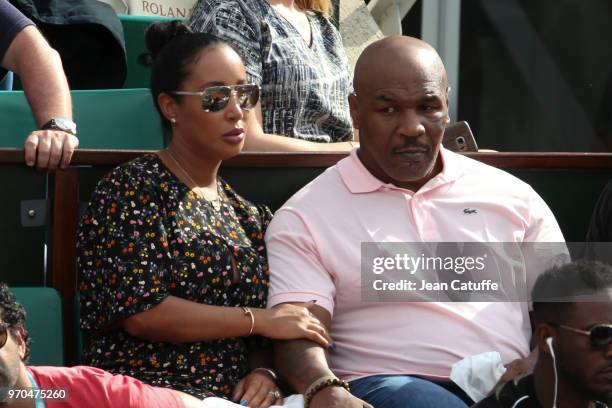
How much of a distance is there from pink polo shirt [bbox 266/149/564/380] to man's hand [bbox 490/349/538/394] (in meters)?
0.10

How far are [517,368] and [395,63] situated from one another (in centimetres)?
92

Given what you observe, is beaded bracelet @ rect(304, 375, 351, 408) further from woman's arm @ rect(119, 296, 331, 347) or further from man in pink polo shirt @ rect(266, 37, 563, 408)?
woman's arm @ rect(119, 296, 331, 347)

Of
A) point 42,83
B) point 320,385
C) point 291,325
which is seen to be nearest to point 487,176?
point 291,325

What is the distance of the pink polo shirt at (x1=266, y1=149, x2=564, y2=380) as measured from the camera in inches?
131

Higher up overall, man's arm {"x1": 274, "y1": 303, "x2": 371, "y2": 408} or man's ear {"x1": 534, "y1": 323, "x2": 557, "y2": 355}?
man's ear {"x1": 534, "y1": 323, "x2": 557, "y2": 355}

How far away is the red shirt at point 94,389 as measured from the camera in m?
2.81

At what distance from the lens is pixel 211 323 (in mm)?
3258

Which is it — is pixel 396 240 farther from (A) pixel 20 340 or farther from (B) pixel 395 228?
(A) pixel 20 340

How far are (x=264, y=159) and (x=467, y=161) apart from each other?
585 millimetres

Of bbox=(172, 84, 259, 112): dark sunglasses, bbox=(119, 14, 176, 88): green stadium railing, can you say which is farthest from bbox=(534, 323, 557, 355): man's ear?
bbox=(119, 14, 176, 88): green stadium railing

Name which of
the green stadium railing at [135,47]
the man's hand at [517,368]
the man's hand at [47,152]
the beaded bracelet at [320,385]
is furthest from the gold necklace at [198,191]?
the green stadium railing at [135,47]

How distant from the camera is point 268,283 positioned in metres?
3.44

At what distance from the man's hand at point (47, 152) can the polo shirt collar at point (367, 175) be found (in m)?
0.76

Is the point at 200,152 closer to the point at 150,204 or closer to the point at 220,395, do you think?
the point at 150,204
